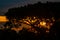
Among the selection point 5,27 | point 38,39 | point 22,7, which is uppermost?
point 22,7

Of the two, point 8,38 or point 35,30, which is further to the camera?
point 35,30

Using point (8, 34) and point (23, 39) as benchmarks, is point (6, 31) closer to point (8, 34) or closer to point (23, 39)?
point (8, 34)

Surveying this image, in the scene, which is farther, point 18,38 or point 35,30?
point 35,30

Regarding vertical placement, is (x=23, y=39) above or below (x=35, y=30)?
below

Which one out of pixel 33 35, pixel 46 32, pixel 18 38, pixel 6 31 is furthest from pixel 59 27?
pixel 6 31

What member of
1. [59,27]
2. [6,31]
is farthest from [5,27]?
[59,27]

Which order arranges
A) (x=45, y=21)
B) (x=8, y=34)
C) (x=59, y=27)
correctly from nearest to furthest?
(x=59, y=27)
(x=8, y=34)
(x=45, y=21)

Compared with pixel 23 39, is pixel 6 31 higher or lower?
higher

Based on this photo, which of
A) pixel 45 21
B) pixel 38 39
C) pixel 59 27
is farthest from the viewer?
pixel 45 21

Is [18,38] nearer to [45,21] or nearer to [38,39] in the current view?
[38,39]
